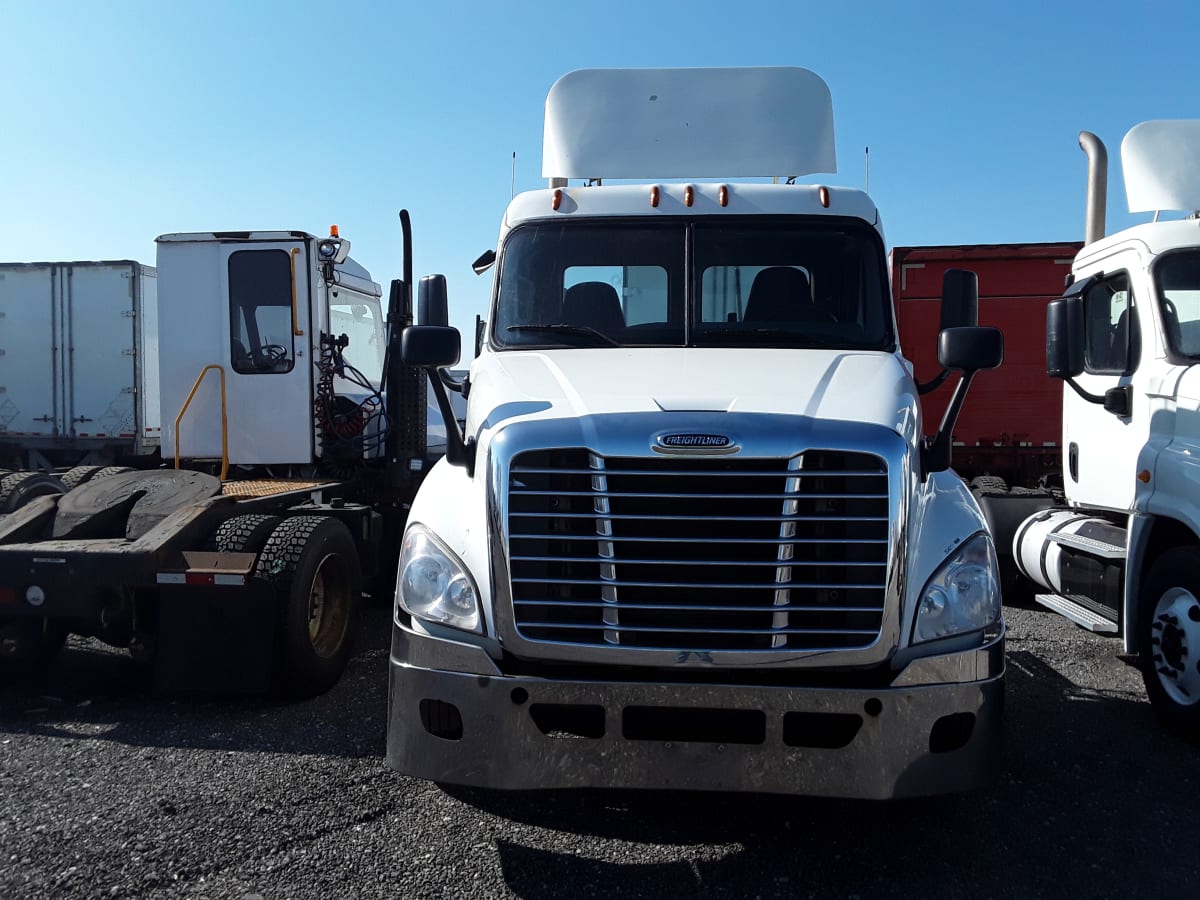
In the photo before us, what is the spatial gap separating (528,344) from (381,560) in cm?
339

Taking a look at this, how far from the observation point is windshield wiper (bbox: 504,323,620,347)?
4.43 metres

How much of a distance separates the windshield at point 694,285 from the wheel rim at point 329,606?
220 centimetres

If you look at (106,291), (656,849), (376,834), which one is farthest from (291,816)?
(106,291)

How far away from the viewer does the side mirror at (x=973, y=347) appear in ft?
12.9

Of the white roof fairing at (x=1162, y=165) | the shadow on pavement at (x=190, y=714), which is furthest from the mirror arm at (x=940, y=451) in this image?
the white roof fairing at (x=1162, y=165)

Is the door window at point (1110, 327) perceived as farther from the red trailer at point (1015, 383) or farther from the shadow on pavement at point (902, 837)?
the red trailer at point (1015, 383)

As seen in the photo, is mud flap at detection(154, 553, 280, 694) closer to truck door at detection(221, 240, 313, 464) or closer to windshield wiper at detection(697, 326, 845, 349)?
truck door at detection(221, 240, 313, 464)

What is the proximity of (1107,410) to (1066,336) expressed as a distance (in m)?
0.54

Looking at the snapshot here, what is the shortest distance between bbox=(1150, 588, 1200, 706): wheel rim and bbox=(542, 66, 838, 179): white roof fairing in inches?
123

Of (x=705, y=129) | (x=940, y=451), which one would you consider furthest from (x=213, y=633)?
(x=705, y=129)

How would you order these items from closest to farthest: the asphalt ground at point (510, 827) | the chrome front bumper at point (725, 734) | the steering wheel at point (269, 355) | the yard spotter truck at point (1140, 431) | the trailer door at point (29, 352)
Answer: the chrome front bumper at point (725, 734)
the asphalt ground at point (510, 827)
the yard spotter truck at point (1140, 431)
the steering wheel at point (269, 355)
the trailer door at point (29, 352)

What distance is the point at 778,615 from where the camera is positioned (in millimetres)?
3295

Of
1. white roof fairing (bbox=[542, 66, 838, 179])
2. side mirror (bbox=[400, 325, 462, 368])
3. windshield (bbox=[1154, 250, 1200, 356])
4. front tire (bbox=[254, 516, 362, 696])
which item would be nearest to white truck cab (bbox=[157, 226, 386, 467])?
front tire (bbox=[254, 516, 362, 696])

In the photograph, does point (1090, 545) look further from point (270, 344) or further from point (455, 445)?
point (270, 344)
